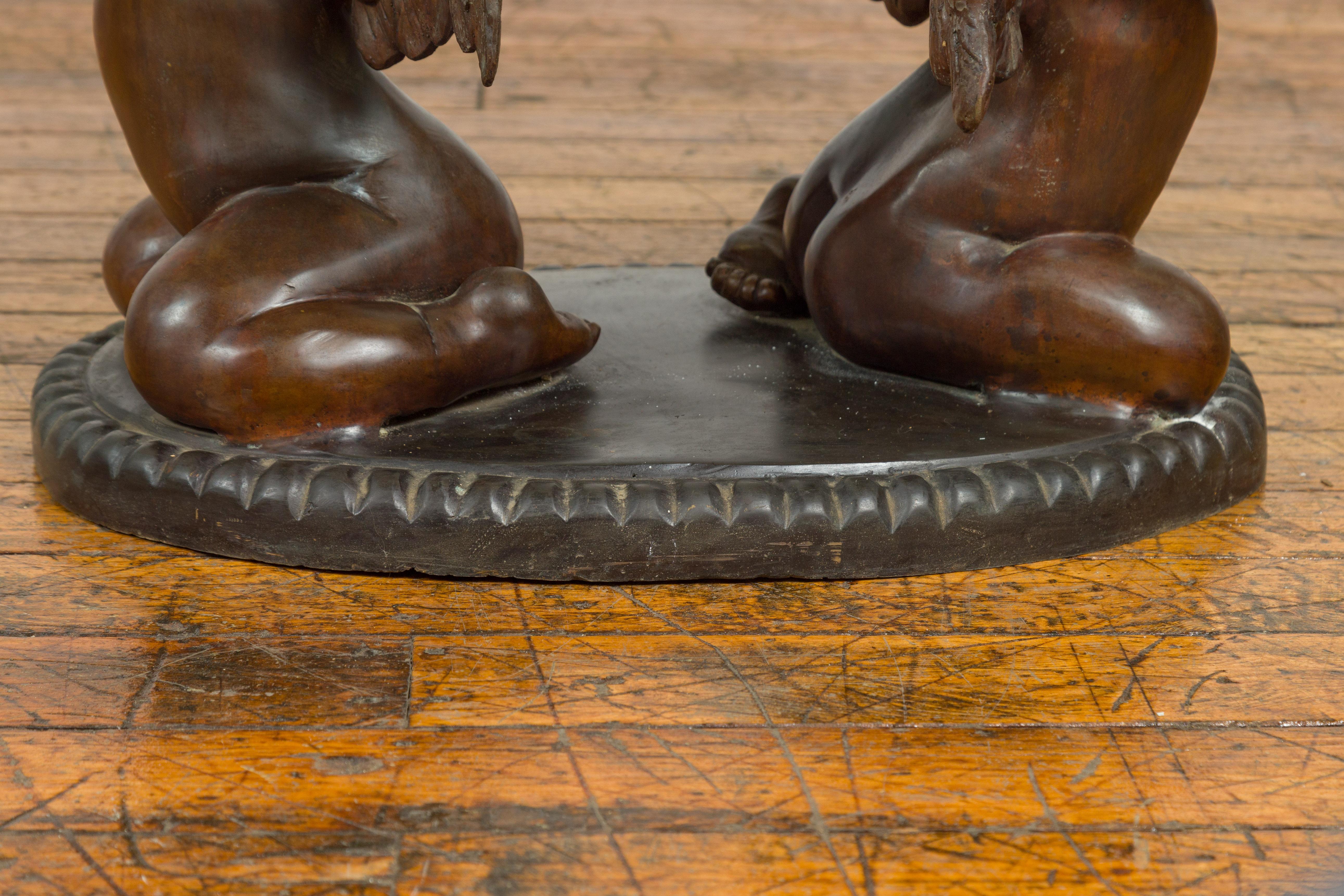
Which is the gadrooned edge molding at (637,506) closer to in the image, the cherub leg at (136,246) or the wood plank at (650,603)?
the wood plank at (650,603)

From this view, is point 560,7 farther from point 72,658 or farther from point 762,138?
point 72,658

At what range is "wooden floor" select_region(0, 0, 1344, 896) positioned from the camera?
35.2 inches

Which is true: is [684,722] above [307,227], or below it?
below

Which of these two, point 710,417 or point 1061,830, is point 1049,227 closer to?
point 710,417

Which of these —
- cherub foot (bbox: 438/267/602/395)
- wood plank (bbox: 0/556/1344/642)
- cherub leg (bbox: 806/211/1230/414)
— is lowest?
wood plank (bbox: 0/556/1344/642)

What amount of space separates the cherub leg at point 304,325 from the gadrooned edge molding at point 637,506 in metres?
0.05

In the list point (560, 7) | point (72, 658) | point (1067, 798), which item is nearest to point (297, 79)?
point (72, 658)

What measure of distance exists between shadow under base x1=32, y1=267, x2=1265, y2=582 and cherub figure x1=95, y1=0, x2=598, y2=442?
48 millimetres

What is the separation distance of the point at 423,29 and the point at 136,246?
1.36 feet

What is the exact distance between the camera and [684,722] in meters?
1.03

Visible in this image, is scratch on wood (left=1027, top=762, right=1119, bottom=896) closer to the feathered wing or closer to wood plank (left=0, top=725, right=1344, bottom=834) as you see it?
wood plank (left=0, top=725, right=1344, bottom=834)

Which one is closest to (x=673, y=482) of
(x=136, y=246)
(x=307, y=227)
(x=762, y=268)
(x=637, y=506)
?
(x=637, y=506)

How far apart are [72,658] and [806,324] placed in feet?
2.56

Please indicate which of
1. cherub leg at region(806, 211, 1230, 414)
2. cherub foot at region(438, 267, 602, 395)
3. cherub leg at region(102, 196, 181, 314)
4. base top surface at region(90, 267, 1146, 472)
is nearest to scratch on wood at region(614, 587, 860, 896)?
base top surface at region(90, 267, 1146, 472)
